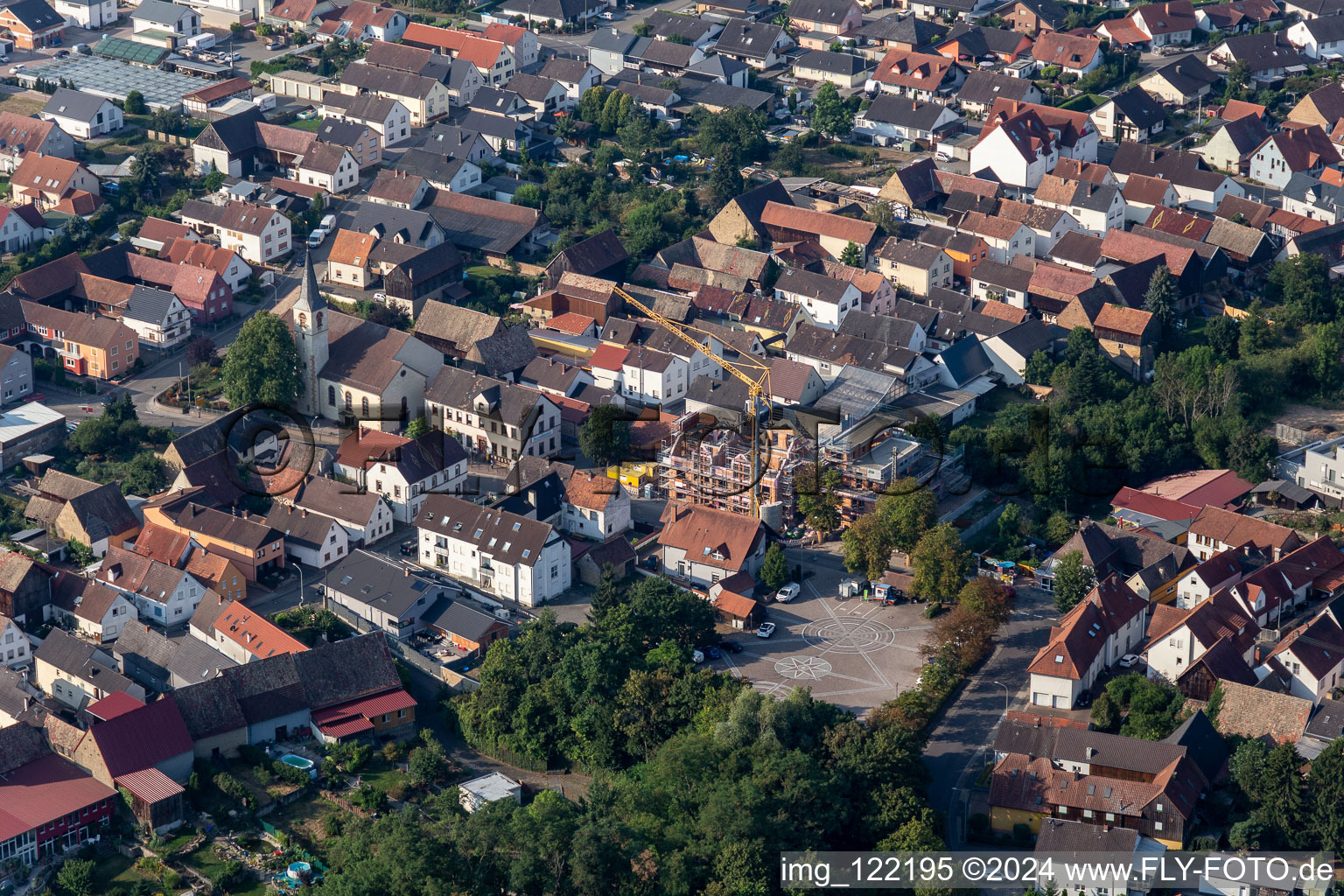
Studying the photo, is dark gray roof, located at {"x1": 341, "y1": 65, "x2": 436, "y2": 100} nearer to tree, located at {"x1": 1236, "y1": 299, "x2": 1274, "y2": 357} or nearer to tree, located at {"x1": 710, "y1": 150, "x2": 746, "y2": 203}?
tree, located at {"x1": 710, "y1": 150, "x2": 746, "y2": 203}

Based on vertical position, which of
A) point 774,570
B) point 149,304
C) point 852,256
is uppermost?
point 852,256

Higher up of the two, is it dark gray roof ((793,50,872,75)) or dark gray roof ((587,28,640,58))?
dark gray roof ((793,50,872,75))

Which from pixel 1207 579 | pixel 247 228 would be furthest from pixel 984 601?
pixel 247 228

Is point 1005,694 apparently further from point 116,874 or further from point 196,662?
point 116,874

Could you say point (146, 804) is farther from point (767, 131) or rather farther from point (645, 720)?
point (767, 131)

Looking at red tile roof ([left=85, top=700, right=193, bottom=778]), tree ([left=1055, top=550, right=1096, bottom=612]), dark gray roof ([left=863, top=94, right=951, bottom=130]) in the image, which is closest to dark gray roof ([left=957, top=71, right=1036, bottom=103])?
dark gray roof ([left=863, top=94, right=951, bottom=130])

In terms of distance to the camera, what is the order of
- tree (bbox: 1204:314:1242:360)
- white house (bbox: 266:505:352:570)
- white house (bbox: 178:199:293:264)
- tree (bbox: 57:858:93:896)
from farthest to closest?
white house (bbox: 178:199:293:264), tree (bbox: 1204:314:1242:360), white house (bbox: 266:505:352:570), tree (bbox: 57:858:93:896)

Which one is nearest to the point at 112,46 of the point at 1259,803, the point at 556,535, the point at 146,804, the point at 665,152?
the point at 665,152

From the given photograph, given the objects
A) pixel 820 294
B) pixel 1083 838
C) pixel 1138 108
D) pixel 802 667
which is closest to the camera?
pixel 1083 838
